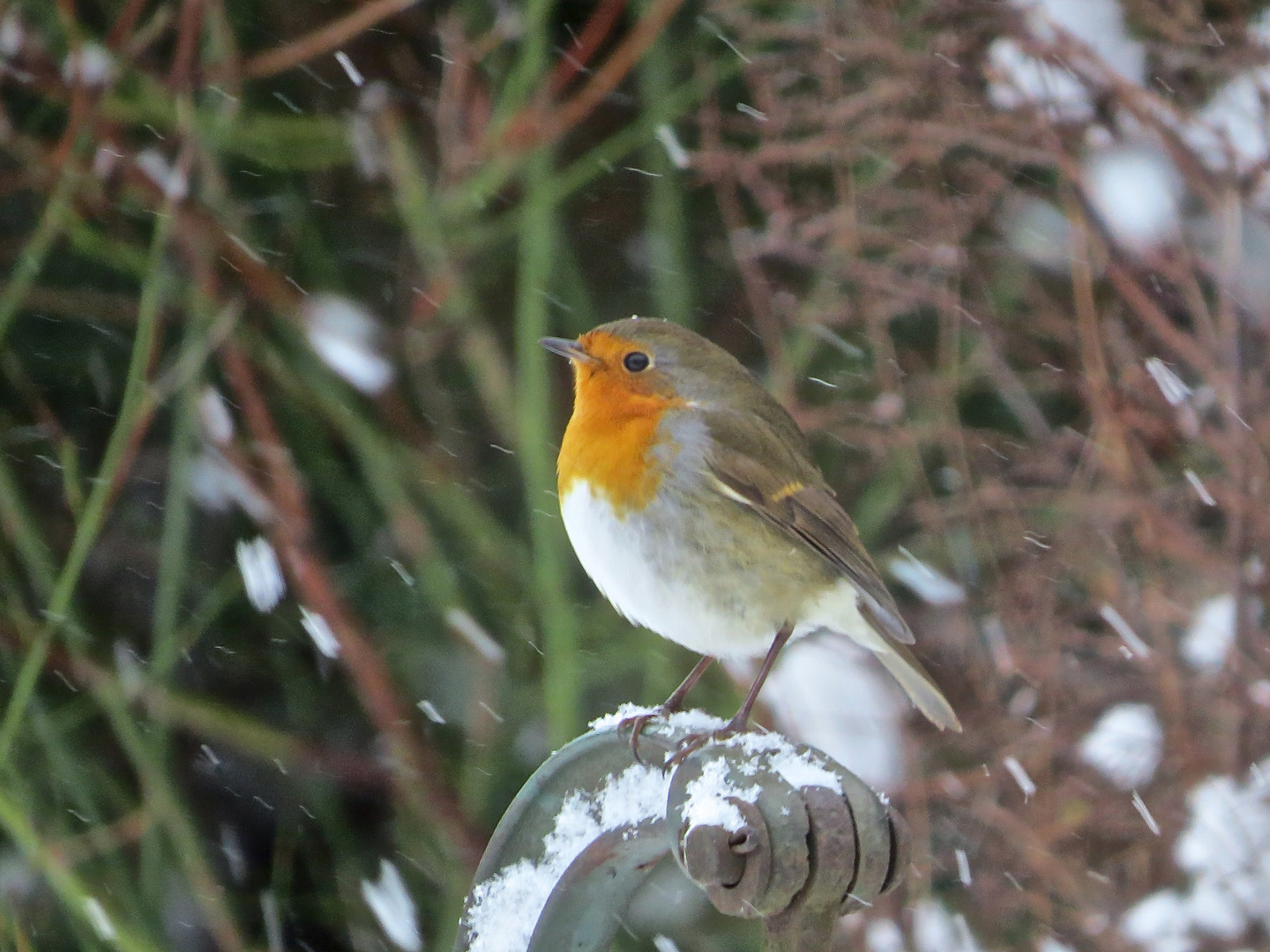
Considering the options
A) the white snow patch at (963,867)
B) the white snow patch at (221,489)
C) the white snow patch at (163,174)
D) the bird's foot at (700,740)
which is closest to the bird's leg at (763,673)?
the bird's foot at (700,740)

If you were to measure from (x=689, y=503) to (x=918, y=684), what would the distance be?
0.51 metres

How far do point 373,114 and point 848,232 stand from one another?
1.10 meters

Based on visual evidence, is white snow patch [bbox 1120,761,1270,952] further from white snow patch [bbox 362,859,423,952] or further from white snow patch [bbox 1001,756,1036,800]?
white snow patch [bbox 362,859,423,952]

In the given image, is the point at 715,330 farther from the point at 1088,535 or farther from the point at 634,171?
the point at 1088,535

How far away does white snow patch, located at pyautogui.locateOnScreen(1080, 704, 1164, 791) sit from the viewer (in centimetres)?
292

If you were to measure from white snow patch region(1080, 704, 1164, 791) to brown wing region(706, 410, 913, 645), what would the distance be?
3.55ft

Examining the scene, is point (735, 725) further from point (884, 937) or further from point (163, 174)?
point (163, 174)

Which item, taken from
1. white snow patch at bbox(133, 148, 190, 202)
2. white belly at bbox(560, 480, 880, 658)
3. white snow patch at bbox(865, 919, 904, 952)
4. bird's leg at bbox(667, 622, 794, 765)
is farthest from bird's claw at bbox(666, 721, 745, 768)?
white snow patch at bbox(133, 148, 190, 202)

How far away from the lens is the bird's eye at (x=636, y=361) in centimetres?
184

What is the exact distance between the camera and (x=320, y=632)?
296 centimetres

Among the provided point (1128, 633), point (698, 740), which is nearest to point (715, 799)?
point (698, 740)

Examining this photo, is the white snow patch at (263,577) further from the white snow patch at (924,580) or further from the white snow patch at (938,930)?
the white snow patch at (938,930)

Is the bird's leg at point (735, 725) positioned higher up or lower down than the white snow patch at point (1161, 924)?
higher up

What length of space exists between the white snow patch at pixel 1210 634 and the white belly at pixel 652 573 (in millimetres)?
1279
